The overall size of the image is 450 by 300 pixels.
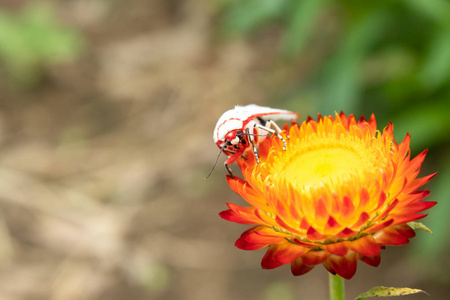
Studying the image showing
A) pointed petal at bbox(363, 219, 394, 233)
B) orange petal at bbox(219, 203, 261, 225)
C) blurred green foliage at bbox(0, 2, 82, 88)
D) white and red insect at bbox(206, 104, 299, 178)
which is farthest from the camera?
blurred green foliage at bbox(0, 2, 82, 88)

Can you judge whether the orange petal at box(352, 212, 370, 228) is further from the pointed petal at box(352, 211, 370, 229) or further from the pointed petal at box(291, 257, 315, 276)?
the pointed petal at box(291, 257, 315, 276)

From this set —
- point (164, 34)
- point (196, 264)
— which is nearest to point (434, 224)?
point (196, 264)

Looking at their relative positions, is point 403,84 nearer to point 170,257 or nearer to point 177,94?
point 170,257

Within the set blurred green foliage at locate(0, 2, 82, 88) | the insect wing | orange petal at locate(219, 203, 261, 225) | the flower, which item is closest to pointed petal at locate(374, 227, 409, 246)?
the flower

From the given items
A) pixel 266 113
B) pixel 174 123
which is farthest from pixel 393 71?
pixel 266 113

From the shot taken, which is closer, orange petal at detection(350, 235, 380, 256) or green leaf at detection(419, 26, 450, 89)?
orange petal at detection(350, 235, 380, 256)

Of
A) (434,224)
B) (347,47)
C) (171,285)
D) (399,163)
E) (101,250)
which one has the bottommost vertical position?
(399,163)

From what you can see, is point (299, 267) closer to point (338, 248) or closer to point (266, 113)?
point (338, 248)
